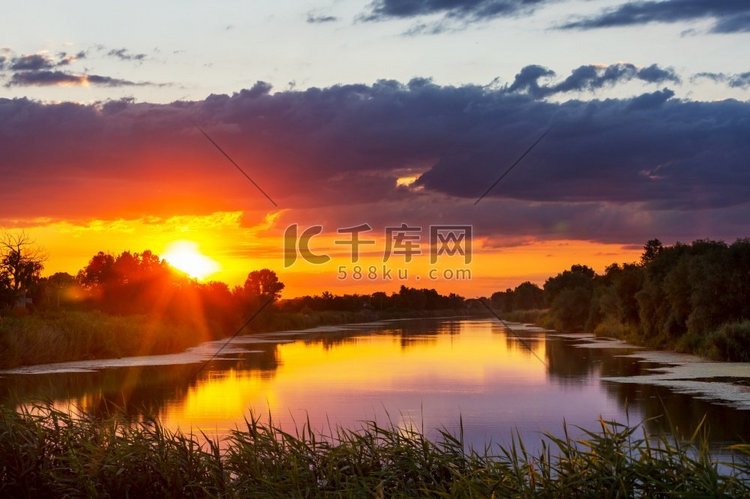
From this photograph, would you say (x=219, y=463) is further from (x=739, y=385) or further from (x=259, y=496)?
(x=739, y=385)

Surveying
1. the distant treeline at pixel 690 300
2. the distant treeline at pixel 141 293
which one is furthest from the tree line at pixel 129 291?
the distant treeline at pixel 690 300

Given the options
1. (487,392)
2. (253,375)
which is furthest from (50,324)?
(487,392)

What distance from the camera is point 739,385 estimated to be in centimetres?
2433

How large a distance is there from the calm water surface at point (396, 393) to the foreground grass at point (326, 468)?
175 centimetres

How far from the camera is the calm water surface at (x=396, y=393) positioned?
62.4 ft

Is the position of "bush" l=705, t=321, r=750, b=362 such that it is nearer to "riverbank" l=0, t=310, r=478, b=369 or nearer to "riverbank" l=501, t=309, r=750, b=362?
"riverbank" l=501, t=309, r=750, b=362

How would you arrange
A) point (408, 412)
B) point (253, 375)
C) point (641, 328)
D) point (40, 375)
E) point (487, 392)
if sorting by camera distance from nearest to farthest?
point (408, 412) < point (487, 392) < point (40, 375) < point (253, 375) < point (641, 328)

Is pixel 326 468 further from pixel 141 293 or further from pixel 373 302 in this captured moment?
pixel 373 302

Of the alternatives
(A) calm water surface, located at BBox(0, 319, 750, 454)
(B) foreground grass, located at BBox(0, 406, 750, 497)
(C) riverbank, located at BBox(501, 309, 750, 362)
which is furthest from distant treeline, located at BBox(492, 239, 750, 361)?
(B) foreground grass, located at BBox(0, 406, 750, 497)

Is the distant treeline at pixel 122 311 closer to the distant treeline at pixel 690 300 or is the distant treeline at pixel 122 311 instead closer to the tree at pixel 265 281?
the tree at pixel 265 281

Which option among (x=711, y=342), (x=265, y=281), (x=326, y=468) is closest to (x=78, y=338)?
(x=711, y=342)

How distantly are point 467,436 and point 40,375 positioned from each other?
16792 mm

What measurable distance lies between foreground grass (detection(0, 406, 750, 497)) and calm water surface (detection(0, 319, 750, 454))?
1.75 metres

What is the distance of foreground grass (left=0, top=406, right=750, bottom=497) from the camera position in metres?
7.68
